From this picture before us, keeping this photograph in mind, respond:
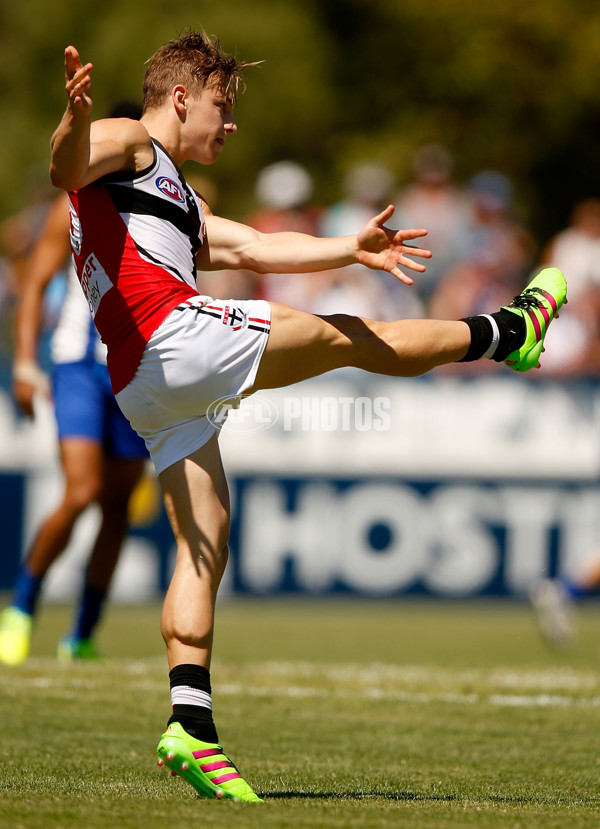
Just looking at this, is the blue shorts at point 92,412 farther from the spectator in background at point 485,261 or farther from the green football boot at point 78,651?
the spectator in background at point 485,261

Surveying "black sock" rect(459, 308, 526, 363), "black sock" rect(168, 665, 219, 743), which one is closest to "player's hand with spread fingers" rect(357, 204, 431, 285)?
"black sock" rect(459, 308, 526, 363)

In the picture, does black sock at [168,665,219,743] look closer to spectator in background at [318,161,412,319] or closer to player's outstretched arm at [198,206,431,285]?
player's outstretched arm at [198,206,431,285]

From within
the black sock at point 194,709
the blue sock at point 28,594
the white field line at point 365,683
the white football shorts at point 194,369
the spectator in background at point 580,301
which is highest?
the spectator in background at point 580,301

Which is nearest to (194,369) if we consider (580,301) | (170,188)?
(170,188)

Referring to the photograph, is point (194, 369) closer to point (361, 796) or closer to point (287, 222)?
point (361, 796)

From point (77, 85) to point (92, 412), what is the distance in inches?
139

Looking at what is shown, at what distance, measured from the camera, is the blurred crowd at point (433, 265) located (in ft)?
40.9

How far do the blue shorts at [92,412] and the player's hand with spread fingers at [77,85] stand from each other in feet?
11.3

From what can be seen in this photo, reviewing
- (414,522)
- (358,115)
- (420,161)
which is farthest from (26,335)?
(358,115)

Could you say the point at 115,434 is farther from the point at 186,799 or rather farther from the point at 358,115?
the point at 358,115

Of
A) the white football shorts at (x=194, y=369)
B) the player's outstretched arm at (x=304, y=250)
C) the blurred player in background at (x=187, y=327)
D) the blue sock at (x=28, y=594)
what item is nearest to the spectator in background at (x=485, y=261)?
the blue sock at (x=28, y=594)

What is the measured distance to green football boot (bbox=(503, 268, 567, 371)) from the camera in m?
4.57

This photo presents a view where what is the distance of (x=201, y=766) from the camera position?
13.0ft

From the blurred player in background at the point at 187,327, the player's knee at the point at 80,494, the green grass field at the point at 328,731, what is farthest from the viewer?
the player's knee at the point at 80,494
